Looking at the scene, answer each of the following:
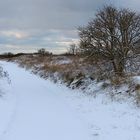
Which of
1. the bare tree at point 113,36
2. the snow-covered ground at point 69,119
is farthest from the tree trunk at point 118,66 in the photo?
the snow-covered ground at point 69,119

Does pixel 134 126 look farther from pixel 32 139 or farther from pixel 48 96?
pixel 48 96

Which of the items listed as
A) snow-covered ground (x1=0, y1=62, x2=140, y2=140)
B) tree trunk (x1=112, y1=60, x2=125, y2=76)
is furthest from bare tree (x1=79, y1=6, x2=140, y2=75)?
snow-covered ground (x1=0, y1=62, x2=140, y2=140)

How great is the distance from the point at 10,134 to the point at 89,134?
2.04m

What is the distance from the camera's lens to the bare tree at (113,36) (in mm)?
18594

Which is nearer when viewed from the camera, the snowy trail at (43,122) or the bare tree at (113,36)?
the snowy trail at (43,122)

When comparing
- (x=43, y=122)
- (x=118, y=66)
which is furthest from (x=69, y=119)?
(x=118, y=66)

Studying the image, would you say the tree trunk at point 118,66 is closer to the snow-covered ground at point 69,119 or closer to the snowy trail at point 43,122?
the snow-covered ground at point 69,119

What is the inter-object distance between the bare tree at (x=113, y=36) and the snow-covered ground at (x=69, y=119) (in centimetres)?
461

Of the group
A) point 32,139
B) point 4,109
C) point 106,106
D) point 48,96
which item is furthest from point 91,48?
point 32,139

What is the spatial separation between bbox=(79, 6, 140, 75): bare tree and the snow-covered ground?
15.1ft

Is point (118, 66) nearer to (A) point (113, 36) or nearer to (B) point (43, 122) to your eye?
(A) point (113, 36)

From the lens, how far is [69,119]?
10875 millimetres

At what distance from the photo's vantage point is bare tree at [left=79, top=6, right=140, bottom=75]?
18594 millimetres

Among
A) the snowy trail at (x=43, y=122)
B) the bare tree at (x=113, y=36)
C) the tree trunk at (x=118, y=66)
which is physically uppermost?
the bare tree at (x=113, y=36)
